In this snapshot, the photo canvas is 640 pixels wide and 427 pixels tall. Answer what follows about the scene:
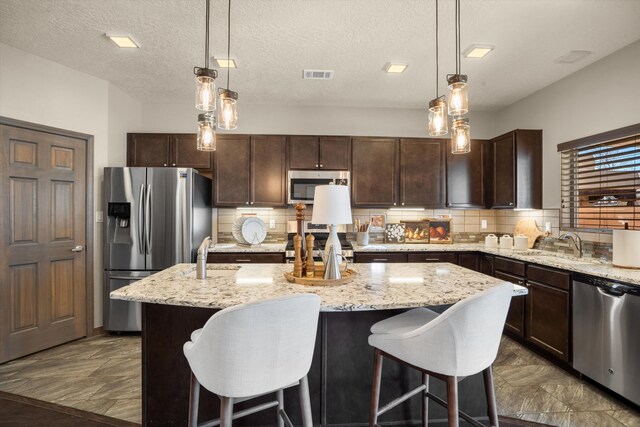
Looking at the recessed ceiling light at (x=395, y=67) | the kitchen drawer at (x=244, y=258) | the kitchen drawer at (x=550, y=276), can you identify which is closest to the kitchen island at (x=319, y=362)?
the kitchen drawer at (x=550, y=276)

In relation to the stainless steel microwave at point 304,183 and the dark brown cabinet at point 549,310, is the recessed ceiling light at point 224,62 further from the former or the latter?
the dark brown cabinet at point 549,310

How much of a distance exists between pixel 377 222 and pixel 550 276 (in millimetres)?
2057

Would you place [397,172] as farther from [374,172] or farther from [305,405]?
[305,405]

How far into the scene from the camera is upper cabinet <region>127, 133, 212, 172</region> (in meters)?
4.06

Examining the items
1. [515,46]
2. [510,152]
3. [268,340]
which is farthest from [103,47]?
[510,152]

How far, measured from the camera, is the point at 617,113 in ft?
9.55

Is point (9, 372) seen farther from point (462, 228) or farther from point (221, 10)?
point (462, 228)

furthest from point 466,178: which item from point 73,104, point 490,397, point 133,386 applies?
point 73,104

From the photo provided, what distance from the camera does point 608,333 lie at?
7.66 feet

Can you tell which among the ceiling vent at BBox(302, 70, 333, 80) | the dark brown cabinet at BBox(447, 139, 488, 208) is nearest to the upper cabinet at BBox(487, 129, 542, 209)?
the dark brown cabinet at BBox(447, 139, 488, 208)

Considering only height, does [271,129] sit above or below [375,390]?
above

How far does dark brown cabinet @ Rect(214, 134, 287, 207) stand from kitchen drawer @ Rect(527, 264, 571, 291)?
2.70 metres

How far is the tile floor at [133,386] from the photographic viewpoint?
A: 2.18 meters

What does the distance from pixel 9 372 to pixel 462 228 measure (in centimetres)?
499
